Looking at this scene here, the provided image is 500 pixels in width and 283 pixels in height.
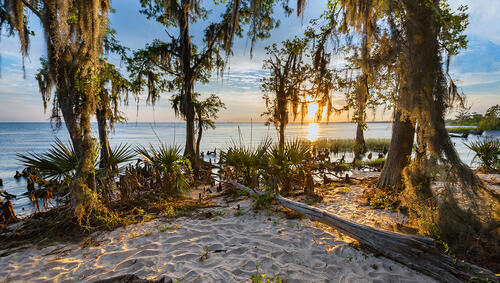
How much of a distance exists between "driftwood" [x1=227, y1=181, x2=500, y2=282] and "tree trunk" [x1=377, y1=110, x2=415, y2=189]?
11.0ft

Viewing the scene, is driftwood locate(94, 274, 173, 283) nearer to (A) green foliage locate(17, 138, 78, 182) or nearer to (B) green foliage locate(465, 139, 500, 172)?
(A) green foliage locate(17, 138, 78, 182)

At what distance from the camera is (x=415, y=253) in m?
2.64

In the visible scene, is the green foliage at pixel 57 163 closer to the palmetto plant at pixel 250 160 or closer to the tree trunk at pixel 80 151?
the tree trunk at pixel 80 151

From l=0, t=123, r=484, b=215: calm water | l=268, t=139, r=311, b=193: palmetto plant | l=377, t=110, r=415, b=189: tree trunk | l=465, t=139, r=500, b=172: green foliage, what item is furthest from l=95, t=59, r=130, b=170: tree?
l=465, t=139, r=500, b=172: green foliage

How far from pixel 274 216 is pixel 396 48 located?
4.13 metres

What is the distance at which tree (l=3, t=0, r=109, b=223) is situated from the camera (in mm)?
3527

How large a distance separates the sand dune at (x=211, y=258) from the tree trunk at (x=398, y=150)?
131 inches

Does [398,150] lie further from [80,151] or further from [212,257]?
[80,151]

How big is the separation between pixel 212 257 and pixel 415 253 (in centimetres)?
277

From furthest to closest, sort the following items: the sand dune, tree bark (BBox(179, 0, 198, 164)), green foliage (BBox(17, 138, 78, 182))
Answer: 1. tree bark (BBox(179, 0, 198, 164))
2. green foliage (BBox(17, 138, 78, 182))
3. the sand dune

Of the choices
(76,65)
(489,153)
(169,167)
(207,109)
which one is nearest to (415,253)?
(169,167)

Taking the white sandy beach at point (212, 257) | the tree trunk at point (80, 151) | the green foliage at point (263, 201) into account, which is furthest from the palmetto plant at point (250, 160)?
the tree trunk at point (80, 151)

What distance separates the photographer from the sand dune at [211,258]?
2.54m

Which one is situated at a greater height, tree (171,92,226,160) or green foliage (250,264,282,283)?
tree (171,92,226,160)
